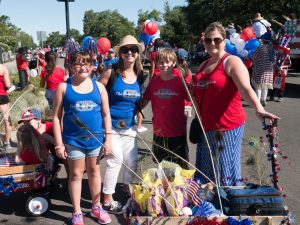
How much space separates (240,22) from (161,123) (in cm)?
2330

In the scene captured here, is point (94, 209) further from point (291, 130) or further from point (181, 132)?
point (291, 130)

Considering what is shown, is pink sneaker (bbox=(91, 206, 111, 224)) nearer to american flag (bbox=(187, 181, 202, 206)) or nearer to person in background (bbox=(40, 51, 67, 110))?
american flag (bbox=(187, 181, 202, 206))

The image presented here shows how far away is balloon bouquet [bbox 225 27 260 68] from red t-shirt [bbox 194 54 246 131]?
6255mm

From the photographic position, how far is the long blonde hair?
12.4 ft

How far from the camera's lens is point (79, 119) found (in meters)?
3.14

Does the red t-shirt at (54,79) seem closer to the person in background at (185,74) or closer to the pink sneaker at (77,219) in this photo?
the person in background at (185,74)

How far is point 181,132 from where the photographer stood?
3.62m

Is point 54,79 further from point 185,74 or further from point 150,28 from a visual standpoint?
point 185,74

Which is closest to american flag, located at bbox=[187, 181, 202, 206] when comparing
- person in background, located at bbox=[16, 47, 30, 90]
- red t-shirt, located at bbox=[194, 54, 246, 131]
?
red t-shirt, located at bbox=[194, 54, 246, 131]

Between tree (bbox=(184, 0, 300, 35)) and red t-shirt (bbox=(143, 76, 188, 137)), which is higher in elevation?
tree (bbox=(184, 0, 300, 35))

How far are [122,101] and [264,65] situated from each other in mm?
6176

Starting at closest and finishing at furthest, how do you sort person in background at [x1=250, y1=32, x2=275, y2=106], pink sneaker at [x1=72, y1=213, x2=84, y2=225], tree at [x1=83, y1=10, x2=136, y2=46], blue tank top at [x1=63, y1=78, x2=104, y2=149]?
blue tank top at [x1=63, y1=78, x2=104, y2=149] < pink sneaker at [x1=72, y1=213, x2=84, y2=225] < person in background at [x1=250, y1=32, x2=275, y2=106] < tree at [x1=83, y1=10, x2=136, y2=46]

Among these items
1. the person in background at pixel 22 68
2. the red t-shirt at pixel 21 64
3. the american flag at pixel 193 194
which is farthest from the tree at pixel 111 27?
the american flag at pixel 193 194

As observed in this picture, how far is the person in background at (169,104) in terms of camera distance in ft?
11.6
